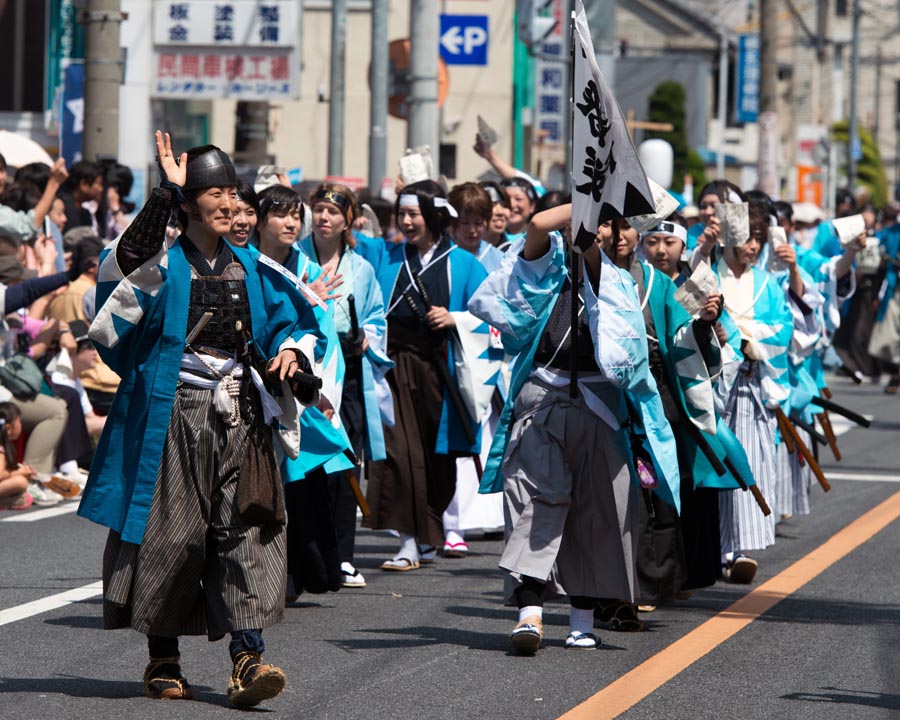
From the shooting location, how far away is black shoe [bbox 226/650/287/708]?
5457 millimetres

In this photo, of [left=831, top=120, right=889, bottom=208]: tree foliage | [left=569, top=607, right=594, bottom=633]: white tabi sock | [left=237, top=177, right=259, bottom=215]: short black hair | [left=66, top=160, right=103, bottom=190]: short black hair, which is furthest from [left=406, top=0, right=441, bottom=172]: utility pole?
[left=831, top=120, right=889, bottom=208]: tree foliage

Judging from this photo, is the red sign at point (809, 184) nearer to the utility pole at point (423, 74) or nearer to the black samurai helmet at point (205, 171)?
the utility pole at point (423, 74)

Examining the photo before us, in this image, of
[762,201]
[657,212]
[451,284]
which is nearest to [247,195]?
[657,212]

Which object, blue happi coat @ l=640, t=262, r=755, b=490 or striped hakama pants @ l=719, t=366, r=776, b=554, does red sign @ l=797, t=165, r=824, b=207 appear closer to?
striped hakama pants @ l=719, t=366, r=776, b=554

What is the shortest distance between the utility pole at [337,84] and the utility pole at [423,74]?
4548 mm

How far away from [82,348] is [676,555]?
534 centimetres

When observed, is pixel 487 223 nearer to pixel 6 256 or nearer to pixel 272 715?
pixel 6 256

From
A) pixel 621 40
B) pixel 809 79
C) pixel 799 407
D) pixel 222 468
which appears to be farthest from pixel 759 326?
pixel 809 79

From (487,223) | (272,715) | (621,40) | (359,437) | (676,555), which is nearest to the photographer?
(272,715)

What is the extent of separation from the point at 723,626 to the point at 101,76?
7813 mm

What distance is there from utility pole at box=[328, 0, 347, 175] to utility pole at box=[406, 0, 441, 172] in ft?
14.9

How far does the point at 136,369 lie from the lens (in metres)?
5.73

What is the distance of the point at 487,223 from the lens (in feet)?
32.1

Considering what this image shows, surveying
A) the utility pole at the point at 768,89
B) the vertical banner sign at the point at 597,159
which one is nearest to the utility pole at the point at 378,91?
the utility pole at the point at 768,89
